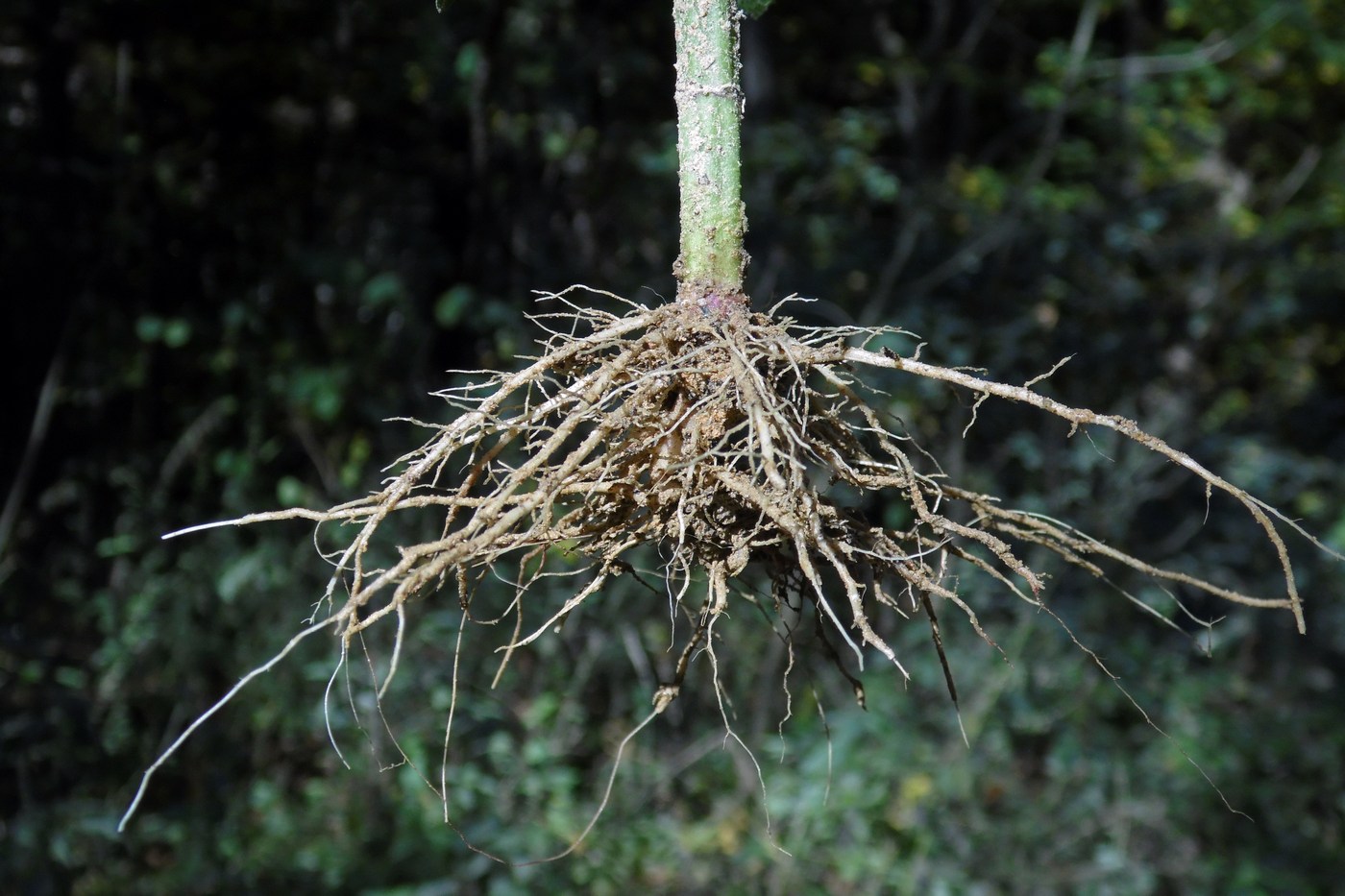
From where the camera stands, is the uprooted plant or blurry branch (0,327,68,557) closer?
the uprooted plant

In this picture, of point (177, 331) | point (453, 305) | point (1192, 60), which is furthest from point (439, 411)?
point (1192, 60)

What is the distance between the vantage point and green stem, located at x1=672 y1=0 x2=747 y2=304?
2.97ft

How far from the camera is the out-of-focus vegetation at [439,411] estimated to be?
109 inches

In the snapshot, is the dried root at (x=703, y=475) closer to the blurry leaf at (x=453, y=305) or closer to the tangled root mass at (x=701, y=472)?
the tangled root mass at (x=701, y=472)

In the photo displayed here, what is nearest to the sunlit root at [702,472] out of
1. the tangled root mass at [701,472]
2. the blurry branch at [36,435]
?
the tangled root mass at [701,472]

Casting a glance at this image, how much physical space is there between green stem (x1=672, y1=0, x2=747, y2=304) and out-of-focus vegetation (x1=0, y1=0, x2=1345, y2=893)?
1.84m

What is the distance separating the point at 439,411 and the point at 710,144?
2.26 metres

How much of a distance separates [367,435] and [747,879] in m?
1.58

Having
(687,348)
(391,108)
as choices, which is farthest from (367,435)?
(687,348)

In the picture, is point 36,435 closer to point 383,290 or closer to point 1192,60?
point 383,290

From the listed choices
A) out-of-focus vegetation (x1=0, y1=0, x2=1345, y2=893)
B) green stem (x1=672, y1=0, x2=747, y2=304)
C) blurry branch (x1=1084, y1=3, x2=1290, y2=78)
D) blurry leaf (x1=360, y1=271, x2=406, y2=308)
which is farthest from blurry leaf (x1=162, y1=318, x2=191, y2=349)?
blurry branch (x1=1084, y1=3, x2=1290, y2=78)

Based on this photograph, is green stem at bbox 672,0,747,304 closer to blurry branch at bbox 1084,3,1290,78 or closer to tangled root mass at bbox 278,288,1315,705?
tangled root mass at bbox 278,288,1315,705

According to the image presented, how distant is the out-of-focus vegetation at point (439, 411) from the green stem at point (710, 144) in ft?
6.03

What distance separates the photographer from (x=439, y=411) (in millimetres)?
3074
